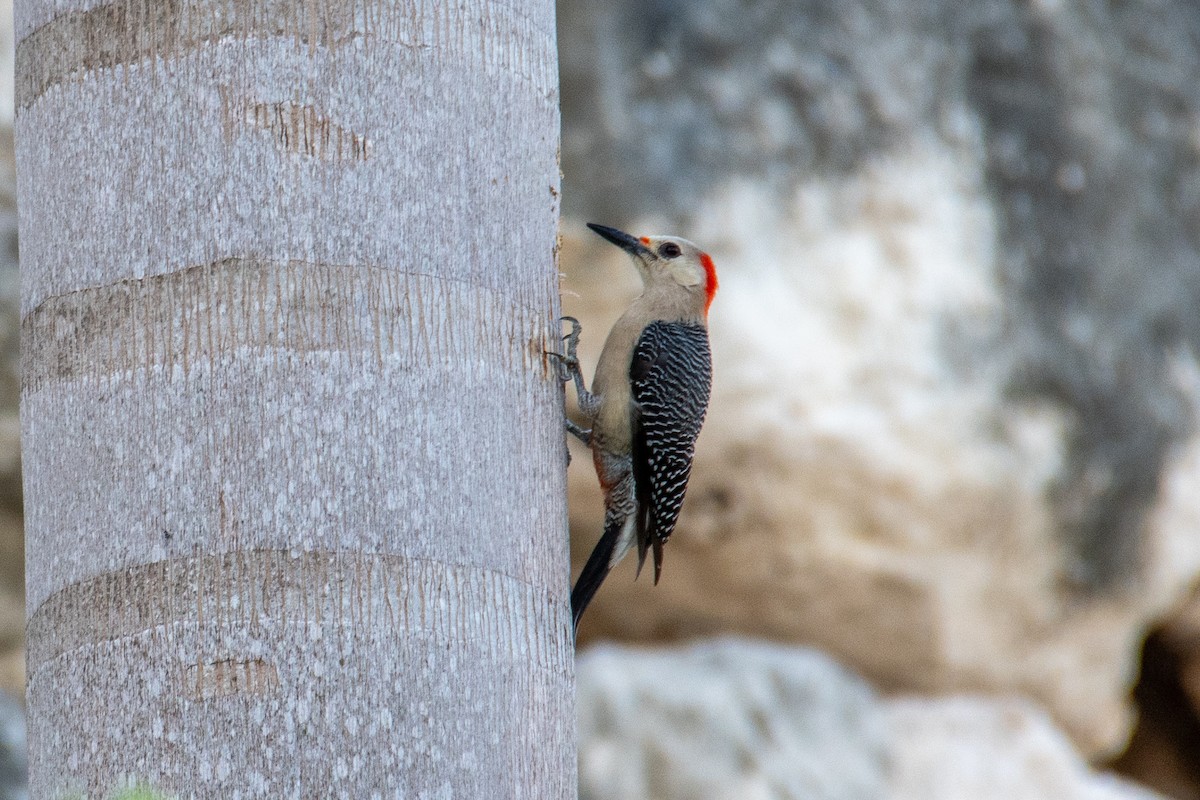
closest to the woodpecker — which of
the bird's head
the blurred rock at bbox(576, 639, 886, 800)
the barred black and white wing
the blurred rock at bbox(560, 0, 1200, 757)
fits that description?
the barred black and white wing

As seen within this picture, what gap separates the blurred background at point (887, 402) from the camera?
767cm

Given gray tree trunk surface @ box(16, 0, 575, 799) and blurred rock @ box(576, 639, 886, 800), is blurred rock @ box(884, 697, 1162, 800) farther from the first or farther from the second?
gray tree trunk surface @ box(16, 0, 575, 799)

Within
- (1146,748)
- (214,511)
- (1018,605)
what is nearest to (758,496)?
(1018,605)

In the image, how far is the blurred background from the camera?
25.2 ft

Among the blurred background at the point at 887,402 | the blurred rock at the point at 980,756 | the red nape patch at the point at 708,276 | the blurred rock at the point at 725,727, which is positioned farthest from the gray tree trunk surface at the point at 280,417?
the blurred rock at the point at 980,756

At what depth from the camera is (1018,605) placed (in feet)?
27.1

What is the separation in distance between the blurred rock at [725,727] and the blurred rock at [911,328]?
34 centimetres

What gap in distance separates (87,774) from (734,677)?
593cm

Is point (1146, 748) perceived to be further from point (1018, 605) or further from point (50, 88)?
point (50, 88)

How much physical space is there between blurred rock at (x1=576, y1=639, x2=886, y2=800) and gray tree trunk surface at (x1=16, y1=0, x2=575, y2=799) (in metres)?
5.14

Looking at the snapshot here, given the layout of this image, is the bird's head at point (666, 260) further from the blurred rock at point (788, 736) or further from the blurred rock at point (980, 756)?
the blurred rock at point (980, 756)

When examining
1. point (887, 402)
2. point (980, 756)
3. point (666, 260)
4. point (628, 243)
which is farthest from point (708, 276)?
point (980, 756)

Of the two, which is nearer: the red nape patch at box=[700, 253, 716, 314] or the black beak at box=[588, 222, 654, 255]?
the black beak at box=[588, 222, 654, 255]

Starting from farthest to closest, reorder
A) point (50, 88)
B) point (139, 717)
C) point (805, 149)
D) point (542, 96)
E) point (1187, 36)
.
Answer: point (1187, 36)
point (805, 149)
point (542, 96)
point (50, 88)
point (139, 717)
